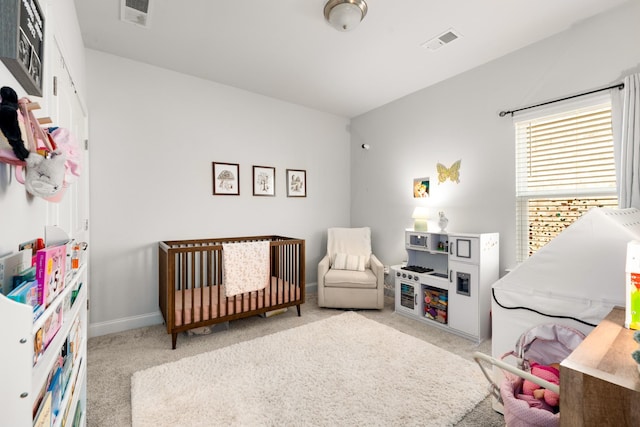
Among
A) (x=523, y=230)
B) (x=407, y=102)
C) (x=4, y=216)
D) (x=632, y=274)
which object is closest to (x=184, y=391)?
(x=4, y=216)

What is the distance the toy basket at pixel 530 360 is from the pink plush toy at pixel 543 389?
1.1 inches

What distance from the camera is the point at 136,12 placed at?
2.22 metres

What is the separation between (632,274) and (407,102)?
3.06 metres

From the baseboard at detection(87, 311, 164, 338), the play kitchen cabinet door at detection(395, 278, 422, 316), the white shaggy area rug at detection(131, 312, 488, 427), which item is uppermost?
the play kitchen cabinet door at detection(395, 278, 422, 316)

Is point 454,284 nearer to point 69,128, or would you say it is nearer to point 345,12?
point 345,12

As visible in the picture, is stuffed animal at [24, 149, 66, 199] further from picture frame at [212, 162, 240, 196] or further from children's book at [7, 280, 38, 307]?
picture frame at [212, 162, 240, 196]

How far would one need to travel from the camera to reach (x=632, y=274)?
1216 mm

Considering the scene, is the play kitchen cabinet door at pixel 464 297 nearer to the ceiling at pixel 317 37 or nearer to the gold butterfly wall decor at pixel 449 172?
the gold butterfly wall decor at pixel 449 172

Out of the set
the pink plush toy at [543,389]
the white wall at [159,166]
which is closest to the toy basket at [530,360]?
the pink plush toy at [543,389]

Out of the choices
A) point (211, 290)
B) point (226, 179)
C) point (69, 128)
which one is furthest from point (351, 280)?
point (69, 128)

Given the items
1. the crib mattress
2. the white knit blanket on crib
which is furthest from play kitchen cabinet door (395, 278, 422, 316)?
the white knit blanket on crib

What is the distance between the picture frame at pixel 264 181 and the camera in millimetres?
3709

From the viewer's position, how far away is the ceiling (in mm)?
2156

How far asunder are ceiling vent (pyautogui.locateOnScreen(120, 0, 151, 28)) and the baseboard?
2661 millimetres
